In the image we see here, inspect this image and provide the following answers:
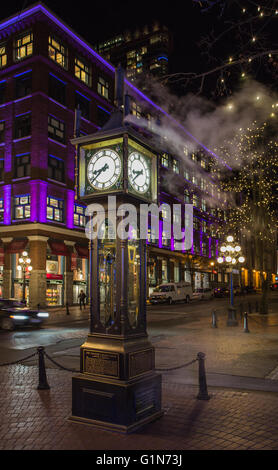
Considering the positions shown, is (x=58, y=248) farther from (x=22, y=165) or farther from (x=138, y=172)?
(x=138, y=172)

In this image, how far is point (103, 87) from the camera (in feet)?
138

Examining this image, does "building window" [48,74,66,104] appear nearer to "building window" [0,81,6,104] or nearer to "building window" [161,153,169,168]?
"building window" [0,81,6,104]

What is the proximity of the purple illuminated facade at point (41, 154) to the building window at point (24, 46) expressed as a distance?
0.08 m

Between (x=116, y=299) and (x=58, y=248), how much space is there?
2917 centimetres

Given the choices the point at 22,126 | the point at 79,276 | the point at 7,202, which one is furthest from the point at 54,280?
the point at 22,126

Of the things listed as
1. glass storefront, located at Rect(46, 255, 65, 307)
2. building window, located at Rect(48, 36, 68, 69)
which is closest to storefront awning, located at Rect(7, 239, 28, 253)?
glass storefront, located at Rect(46, 255, 65, 307)

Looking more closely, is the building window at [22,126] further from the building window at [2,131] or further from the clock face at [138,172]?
the clock face at [138,172]

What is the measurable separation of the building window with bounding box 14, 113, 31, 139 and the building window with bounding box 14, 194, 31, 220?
5305 millimetres

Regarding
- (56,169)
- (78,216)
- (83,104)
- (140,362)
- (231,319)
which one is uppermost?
(83,104)

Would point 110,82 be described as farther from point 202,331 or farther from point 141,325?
point 141,325

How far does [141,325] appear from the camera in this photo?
6.28 metres

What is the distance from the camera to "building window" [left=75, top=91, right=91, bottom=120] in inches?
1511

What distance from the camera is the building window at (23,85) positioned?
114 feet
